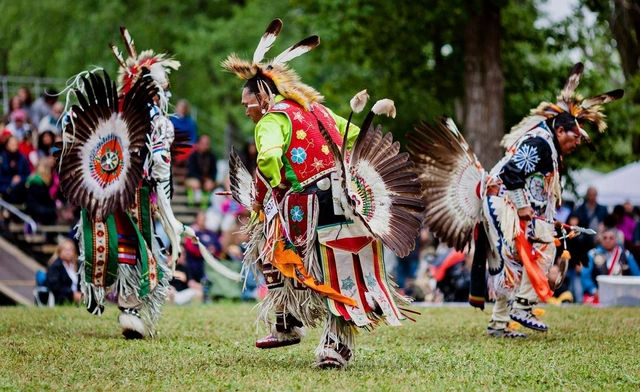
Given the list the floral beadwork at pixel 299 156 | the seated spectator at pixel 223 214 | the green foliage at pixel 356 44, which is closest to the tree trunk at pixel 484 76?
the green foliage at pixel 356 44

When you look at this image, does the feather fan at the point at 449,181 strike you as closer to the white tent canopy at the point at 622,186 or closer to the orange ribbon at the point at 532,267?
the orange ribbon at the point at 532,267

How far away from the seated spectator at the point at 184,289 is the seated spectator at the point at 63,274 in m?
1.34

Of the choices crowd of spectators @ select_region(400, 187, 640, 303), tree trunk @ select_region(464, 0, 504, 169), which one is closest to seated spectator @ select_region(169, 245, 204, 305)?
crowd of spectators @ select_region(400, 187, 640, 303)

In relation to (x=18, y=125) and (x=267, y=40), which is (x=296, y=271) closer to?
(x=267, y=40)

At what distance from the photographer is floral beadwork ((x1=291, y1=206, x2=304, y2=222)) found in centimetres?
593

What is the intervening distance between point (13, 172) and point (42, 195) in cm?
72

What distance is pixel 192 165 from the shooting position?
1684 centimetres

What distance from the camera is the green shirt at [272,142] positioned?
571cm

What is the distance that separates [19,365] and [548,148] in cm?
Result: 416

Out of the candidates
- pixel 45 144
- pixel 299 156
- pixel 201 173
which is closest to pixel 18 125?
pixel 45 144

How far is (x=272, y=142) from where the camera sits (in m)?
5.75

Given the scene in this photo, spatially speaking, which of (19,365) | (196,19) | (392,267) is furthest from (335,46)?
(19,365)

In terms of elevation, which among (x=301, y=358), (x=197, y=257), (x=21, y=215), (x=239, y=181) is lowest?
(x=301, y=358)

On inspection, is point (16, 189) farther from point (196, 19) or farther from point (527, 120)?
point (196, 19)
